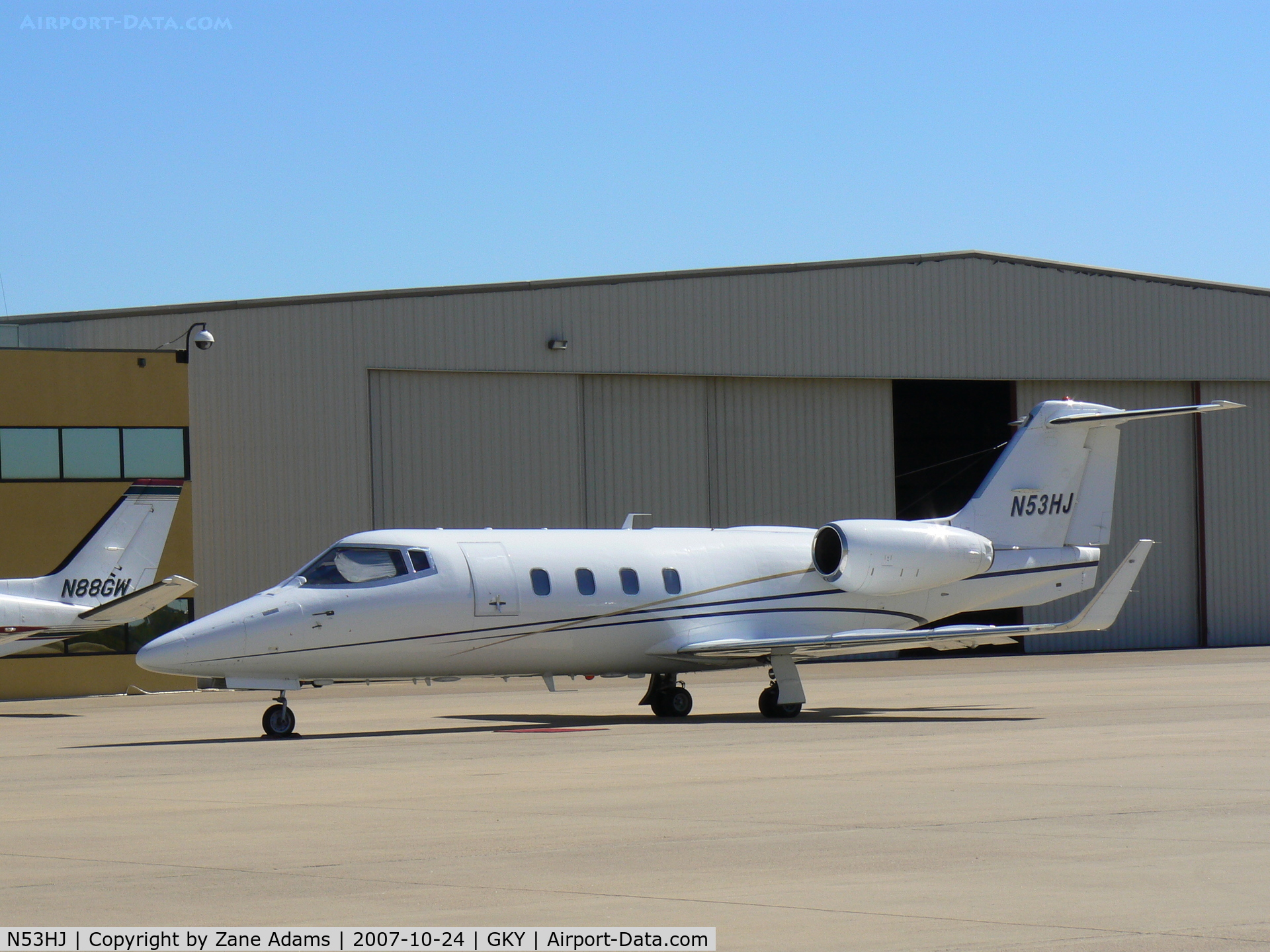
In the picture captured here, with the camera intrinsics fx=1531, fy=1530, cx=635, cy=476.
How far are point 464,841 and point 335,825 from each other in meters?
1.35

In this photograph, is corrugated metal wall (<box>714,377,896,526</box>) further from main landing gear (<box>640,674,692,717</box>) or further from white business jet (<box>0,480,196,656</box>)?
main landing gear (<box>640,674,692,717</box>)

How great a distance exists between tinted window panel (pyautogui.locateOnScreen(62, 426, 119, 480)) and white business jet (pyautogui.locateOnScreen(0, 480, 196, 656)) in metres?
4.52

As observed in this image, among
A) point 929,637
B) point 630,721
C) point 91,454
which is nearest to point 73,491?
point 91,454

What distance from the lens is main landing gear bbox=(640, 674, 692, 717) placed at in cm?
2333

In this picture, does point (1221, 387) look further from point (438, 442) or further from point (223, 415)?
point (223, 415)

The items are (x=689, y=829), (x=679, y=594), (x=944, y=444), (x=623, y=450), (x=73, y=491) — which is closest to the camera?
(x=689, y=829)

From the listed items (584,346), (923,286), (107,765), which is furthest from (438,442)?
(107,765)

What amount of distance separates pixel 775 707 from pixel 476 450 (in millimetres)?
18251

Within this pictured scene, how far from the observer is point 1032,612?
151ft

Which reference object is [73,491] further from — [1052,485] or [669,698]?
[1052,485]

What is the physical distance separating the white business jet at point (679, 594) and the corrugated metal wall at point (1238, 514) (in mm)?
23583

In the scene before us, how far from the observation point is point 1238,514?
4753cm

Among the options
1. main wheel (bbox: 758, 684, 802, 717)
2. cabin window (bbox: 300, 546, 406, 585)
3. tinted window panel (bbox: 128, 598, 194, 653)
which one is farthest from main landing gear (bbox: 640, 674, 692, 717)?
tinted window panel (bbox: 128, 598, 194, 653)

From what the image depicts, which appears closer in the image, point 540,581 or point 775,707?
point 540,581
